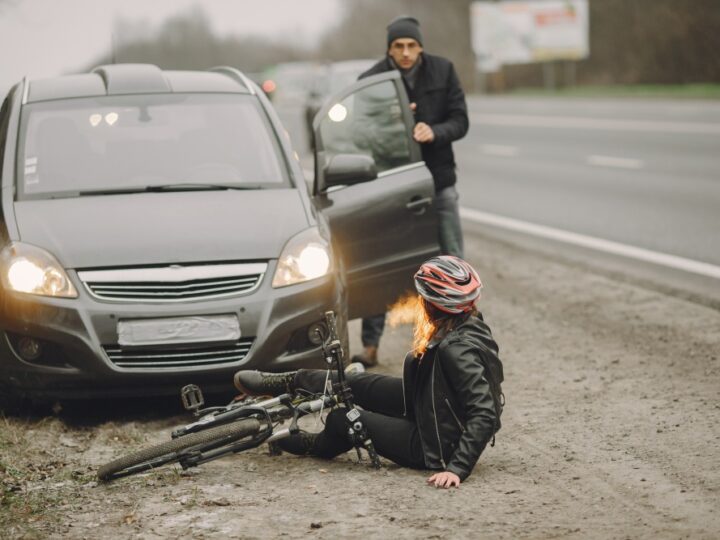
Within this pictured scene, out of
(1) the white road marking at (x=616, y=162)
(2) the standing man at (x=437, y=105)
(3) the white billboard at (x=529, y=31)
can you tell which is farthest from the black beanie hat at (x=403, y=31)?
(3) the white billboard at (x=529, y=31)

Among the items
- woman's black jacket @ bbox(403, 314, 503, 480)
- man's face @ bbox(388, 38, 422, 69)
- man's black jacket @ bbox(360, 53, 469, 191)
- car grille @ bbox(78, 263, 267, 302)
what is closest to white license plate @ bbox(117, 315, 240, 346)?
car grille @ bbox(78, 263, 267, 302)

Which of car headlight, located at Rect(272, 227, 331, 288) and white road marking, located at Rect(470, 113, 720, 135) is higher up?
car headlight, located at Rect(272, 227, 331, 288)

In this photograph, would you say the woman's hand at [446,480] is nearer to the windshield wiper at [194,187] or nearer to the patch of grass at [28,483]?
the patch of grass at [28,483]

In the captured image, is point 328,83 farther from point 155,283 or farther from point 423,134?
point 155,283

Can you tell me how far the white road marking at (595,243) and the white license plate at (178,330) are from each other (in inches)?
211

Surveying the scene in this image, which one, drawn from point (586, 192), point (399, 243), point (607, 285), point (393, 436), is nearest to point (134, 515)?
point (393, 436)

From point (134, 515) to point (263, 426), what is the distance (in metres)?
0.84

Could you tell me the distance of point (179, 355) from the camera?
632cm

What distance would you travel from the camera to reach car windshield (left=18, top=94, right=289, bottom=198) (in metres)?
7.15

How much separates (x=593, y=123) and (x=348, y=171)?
22.6m

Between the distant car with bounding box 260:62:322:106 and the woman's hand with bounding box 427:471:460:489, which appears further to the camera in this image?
the distant car with bounding box 260:62:322:106

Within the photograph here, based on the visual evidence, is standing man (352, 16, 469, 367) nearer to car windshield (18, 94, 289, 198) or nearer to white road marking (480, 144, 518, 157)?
car windshield (18, 94, 289, 198)

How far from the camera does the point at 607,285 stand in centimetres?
1017

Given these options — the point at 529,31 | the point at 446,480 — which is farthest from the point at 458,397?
the point at 529,31
